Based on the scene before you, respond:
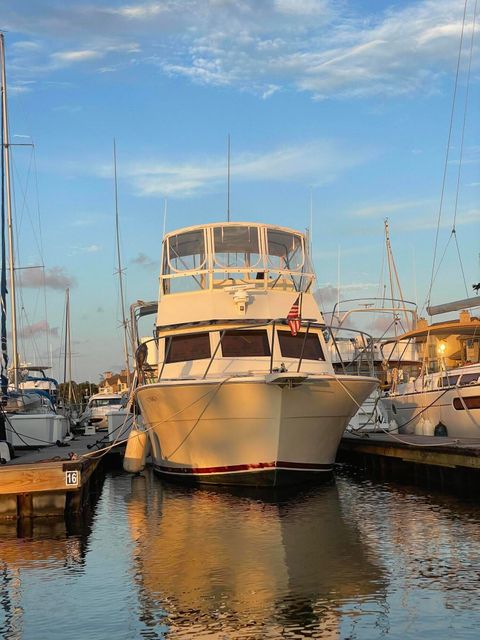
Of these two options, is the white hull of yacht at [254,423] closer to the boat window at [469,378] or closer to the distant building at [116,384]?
the boat window at [469,378]

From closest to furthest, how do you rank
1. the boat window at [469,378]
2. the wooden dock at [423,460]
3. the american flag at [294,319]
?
1. the wooden dock at [423,460]
2. the american flag at [294,319]
3. the boat window at [469,378]

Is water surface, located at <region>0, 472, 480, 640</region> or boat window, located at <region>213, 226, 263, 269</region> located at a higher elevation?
boat window, located at <region>213, 226, 263, 269</region>

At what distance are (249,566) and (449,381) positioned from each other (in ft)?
35.8

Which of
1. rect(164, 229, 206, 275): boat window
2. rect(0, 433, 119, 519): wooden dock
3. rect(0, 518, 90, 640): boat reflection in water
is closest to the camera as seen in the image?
rect(0, 518, 90, 640): boat reflection in water

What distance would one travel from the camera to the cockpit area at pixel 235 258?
17.6 meters

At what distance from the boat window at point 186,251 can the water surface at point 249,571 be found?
619cm

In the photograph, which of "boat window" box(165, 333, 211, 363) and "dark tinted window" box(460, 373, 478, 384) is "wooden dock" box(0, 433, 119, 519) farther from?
"dark tinted window" box(460, 373, 478, 384)

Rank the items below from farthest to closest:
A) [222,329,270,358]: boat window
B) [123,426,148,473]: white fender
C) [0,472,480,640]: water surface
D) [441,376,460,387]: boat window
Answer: [123,426,148,473]: white fender, [441,376,460,387]: boat window, [222,329,270,358]: boat window, [0,472,480,640]: water surface

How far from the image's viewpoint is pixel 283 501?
13.5m

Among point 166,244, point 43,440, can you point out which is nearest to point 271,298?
point 166,244

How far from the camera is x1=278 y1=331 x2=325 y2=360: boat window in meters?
16.0

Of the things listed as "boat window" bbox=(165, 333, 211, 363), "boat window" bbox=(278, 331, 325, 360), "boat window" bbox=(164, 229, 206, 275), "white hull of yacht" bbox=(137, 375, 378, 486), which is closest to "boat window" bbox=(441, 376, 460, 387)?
"white hull of yacht" bbox=(137, 375, 378, 486)

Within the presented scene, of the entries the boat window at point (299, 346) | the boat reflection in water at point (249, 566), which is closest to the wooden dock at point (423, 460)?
the boat reflection in water at point (249, 566)

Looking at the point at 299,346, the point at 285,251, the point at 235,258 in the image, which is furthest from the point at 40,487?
the point at 285,251
